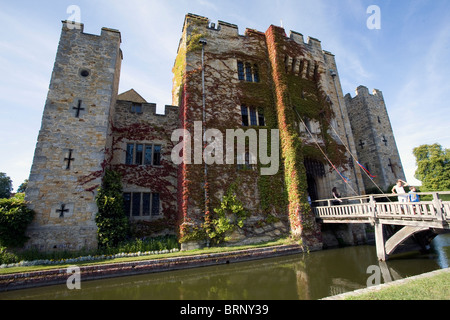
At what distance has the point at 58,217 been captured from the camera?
10648 millimetres

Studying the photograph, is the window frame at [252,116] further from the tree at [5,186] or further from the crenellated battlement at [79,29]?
the tree at [5,186]

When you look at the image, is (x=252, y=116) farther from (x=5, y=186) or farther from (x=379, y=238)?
(x=5, y=186)

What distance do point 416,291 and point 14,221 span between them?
46.9 ft

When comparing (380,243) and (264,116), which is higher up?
(264,116)

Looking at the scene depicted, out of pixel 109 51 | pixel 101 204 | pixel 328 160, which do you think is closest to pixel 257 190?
pixel 328 160

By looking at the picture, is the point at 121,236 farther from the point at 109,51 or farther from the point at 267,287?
the point at 109,51

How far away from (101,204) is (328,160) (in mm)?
14731

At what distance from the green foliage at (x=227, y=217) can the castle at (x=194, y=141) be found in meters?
0.11

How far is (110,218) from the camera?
37.1 feet

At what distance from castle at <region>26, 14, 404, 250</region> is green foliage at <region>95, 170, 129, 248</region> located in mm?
366

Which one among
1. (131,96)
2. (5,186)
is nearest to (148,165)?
(131,96)

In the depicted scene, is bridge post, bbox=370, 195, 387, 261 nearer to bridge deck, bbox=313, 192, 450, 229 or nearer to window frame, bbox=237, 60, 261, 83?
bridge deck, bbox=313, 192, 450, 229

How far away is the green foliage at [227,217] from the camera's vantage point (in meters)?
11.9
